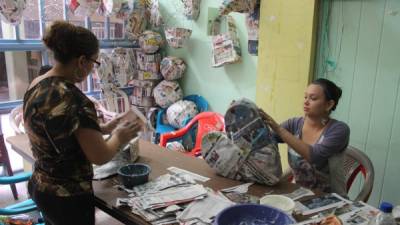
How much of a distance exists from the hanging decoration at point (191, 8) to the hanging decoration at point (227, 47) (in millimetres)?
323

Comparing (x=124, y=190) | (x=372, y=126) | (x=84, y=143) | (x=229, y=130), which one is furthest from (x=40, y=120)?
(x=372, y=126)

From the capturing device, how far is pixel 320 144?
1.72m

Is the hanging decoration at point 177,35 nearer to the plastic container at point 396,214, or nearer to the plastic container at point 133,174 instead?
the plastic container at point 133,174

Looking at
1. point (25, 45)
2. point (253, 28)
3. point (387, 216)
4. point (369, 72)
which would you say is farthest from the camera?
point (25, 45)

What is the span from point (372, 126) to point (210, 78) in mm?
1679

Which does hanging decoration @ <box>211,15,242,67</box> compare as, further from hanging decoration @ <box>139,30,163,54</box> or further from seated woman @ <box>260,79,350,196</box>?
seated woman @ <box>260,79,350,196</box>

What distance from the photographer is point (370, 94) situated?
222 centimetres

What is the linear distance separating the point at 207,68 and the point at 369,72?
5.47 ft

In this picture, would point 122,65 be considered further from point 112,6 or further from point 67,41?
point 67,41

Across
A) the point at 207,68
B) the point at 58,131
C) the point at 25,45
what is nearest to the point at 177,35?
the point at 207,68

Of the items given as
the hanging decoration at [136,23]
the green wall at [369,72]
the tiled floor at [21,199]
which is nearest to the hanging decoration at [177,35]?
the hanging decoration at [136,23]

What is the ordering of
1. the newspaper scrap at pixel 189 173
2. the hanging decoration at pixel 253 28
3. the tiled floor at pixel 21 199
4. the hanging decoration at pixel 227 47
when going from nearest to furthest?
the newspaper scrap at pixel 189 173, the tiled floor at pixel 21 199, the hanging decoration at pixel 253 28, the hanging decoration at pixel 227 47

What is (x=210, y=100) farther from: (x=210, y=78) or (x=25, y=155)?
(x=25, y=155)

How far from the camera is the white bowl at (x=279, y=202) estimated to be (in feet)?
4.41
